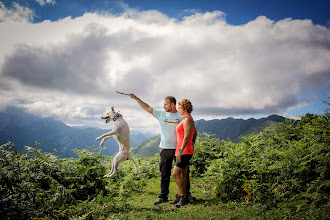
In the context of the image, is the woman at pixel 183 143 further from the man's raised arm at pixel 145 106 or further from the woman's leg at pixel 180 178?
the man's raised arm at pixel 145 106

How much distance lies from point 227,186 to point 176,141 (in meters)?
1.96

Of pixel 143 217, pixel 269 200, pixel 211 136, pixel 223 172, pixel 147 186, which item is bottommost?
pixel 147 186

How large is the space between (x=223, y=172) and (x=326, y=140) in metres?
2.61

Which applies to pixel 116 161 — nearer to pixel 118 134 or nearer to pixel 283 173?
pixel 118 134

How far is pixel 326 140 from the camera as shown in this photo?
14.4 feet

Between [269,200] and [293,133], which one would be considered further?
[293,133]

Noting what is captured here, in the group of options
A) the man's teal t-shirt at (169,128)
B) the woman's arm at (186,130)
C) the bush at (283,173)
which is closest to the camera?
the bush at (283,173)

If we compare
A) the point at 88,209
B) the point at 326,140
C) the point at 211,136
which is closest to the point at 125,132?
the point at 88,209

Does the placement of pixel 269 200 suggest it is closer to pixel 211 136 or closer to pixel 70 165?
pixel 70 165

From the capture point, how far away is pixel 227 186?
219 inches

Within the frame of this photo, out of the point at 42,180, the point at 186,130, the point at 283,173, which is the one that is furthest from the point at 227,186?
the point at 42,180

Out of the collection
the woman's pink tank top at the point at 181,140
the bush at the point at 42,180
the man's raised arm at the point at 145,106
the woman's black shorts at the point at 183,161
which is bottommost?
the bush at the point at 42,180

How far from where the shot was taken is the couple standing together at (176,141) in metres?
5.26

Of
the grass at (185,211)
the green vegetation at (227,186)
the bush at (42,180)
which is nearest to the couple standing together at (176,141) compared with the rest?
the grass at (185,211)
